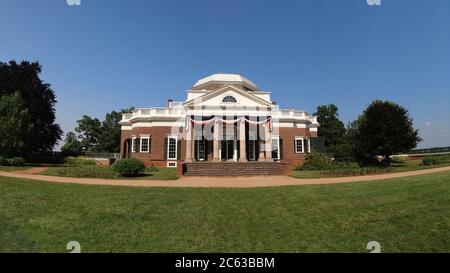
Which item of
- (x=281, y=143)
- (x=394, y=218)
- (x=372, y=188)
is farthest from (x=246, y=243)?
(x=281, y=143)

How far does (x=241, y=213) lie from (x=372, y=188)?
6212 millimetres

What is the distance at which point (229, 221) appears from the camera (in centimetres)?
740

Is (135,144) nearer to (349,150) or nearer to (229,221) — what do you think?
(349,150)

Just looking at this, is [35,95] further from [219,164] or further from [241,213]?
[241,213]

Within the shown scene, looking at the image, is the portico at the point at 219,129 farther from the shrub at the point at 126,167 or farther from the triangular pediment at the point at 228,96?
the shrub at the point at 126,167

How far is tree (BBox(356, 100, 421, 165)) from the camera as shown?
74.5 ft

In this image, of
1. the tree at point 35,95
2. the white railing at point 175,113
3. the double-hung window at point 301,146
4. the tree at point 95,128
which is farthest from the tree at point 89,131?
the double-hung window at point 301,146

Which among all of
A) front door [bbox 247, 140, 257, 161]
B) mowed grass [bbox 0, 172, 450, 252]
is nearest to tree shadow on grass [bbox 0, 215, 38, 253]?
mowed grass [bbox 0, 172, 450, 252]

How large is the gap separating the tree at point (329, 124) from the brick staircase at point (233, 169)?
3610 cm

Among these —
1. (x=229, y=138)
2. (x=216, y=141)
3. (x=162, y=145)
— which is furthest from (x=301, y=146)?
(x=162, y=145)

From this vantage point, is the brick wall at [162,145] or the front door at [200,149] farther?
the brick wall at [162,145]

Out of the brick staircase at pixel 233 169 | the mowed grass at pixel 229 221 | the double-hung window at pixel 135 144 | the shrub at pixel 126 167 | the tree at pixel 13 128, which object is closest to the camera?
the mowed grass at pixel 229 221

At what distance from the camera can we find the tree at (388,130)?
22.7 metres

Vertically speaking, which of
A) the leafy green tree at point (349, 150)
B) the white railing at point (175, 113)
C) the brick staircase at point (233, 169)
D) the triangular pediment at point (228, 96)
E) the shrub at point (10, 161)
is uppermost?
the triangular pediment at point (228, 96)
